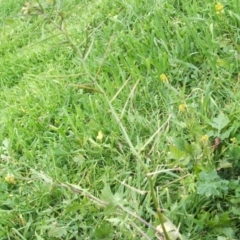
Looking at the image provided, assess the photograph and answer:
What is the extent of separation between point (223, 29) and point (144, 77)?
50 centimetres

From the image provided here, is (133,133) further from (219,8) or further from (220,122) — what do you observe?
(219,8)

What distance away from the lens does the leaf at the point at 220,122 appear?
2090mm

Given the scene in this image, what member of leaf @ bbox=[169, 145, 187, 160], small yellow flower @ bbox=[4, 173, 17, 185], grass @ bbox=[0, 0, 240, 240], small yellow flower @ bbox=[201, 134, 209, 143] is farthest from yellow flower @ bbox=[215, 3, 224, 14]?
small yellow flower @ bbox=[4, 173, 17, 185]

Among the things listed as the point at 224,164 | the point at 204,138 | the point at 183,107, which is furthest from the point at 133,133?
the point at 224,164

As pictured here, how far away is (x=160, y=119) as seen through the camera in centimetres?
242

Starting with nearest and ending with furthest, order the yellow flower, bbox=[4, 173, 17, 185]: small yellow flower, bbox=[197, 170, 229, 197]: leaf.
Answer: bbox=[197, 170, 229, 197]: leaf
bbox=[4, 173, 17, 185]: small yellow flower
the yellow flower

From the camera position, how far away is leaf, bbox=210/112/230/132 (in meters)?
2.09

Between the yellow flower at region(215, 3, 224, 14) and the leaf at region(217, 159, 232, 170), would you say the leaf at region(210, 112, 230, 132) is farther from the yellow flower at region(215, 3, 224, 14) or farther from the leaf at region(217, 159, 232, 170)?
the yellow flower at region(215, 3, 224, 14)

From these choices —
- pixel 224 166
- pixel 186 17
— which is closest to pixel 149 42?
pixel 186 17

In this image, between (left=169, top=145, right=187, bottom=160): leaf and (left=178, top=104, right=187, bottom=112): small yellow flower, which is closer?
(left=169, top=145, right=187, bottom=160): leaf

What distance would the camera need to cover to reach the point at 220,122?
2.10m

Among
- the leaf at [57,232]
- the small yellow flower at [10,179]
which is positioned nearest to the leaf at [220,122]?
the leaf at [57,232]

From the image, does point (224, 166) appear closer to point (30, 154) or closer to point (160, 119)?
point (160, 119)

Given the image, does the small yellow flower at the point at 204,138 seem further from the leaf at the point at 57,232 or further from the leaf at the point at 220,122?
the leaf at the point at 57,232
